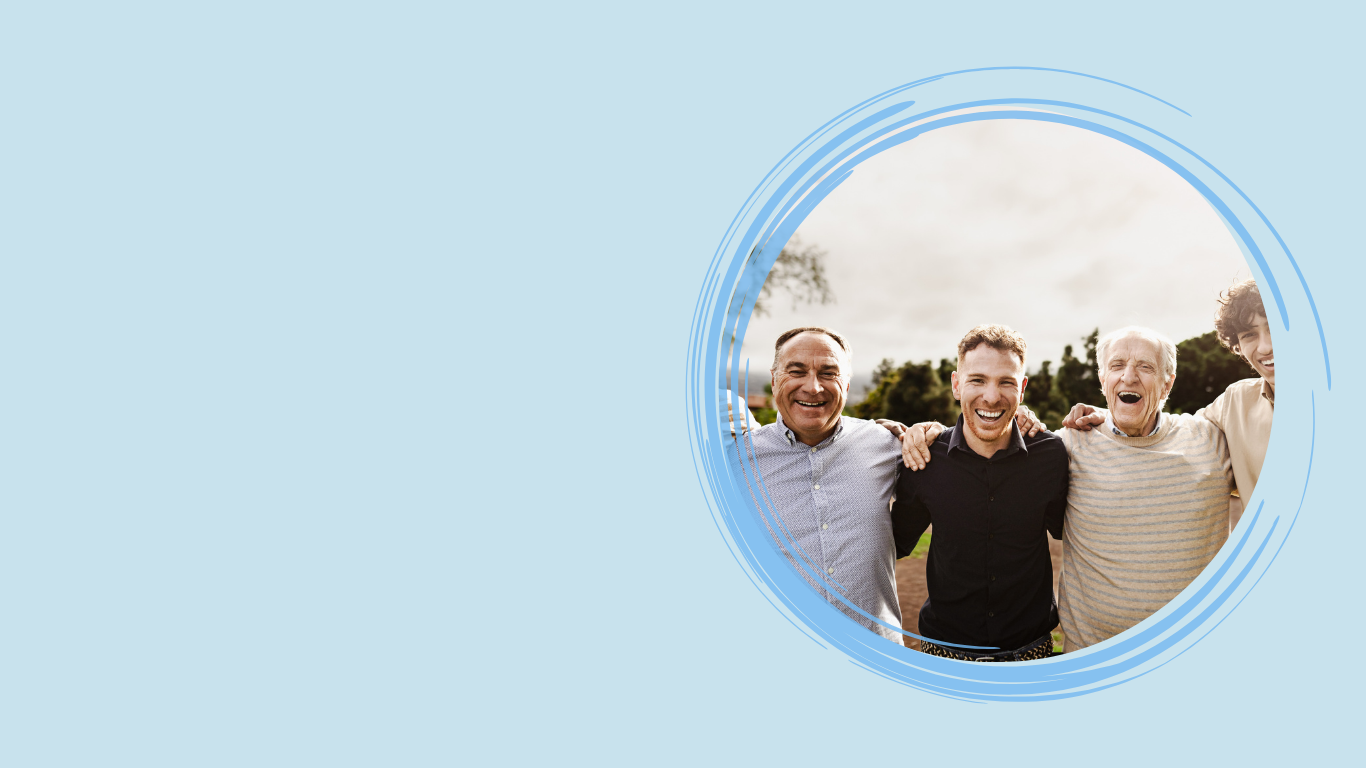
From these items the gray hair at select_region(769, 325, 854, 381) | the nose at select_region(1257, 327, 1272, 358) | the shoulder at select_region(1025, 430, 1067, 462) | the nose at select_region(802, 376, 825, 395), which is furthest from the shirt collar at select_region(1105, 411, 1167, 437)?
the nose at select_region(802, 376, 825, 395)

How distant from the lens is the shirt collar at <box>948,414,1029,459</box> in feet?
9.43

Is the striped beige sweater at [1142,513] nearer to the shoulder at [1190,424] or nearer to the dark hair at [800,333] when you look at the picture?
the shoulder at [1190,424]

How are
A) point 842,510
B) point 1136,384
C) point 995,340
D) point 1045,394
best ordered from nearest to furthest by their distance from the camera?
1. point 1136,384
2. point 995,340
3. point 842,510
4. point 1045,394

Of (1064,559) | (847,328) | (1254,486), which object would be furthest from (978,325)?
(1254,486)

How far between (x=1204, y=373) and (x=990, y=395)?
1.34 m

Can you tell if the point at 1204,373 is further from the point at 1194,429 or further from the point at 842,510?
the point at 842,510

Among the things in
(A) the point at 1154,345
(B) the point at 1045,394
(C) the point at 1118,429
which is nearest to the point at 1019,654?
(C) the point at 1118,429

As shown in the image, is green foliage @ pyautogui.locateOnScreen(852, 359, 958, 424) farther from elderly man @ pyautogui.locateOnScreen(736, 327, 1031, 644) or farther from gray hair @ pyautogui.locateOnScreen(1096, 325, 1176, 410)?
gray hair @ pyautogui.locateOnScreen(1096, 325, 1176, 410)

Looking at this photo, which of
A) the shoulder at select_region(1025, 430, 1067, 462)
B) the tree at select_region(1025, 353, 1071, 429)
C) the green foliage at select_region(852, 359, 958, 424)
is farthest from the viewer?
the green foliage at select_region(852, 359, 958, 424)

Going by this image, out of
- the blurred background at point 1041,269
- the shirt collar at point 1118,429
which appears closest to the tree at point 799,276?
the blurred background at point 1041,269

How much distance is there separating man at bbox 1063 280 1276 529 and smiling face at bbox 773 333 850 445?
1.00m

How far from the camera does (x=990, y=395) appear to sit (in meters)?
2.84

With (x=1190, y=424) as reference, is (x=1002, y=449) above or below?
below

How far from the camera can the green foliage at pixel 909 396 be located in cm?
369
